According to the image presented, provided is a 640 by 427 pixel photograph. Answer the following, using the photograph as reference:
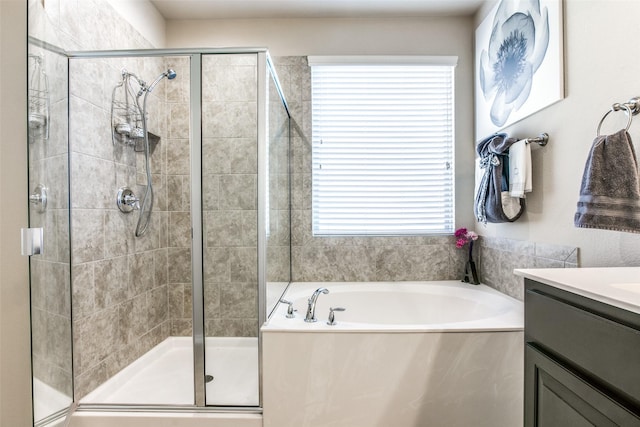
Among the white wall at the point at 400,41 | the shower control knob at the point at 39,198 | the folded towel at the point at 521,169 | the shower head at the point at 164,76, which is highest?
the white wall at the point at 400,41

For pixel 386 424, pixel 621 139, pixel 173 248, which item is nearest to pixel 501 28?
pixel 621 139

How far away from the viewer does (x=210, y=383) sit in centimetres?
157

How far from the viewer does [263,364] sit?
1448 millimetres

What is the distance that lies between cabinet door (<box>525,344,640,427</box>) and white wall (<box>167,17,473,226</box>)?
1585mm

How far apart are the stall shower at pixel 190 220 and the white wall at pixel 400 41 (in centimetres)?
76

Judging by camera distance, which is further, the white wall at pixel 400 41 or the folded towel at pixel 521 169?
the white wall at pixel 400 41

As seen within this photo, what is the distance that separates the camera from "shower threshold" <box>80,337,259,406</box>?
1554 mm

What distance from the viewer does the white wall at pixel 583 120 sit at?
1174 millimetres

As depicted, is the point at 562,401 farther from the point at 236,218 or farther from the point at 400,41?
the point at 400,41

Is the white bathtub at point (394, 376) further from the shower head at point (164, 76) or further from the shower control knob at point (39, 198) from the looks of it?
the shower head at point (164, 76)

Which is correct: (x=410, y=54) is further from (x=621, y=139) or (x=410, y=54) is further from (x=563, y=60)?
(x=621, y=139)

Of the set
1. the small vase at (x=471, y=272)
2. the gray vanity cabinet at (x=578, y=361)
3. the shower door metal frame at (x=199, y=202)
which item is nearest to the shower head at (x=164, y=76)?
the shower door metal frame at (x=199, y=202)

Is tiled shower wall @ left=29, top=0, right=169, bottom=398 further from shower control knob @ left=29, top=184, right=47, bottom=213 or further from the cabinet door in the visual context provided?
→ the cabinet door

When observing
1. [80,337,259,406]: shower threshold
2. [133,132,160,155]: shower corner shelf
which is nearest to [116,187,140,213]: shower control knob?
[133,132,160,155]: shower corner shelf
